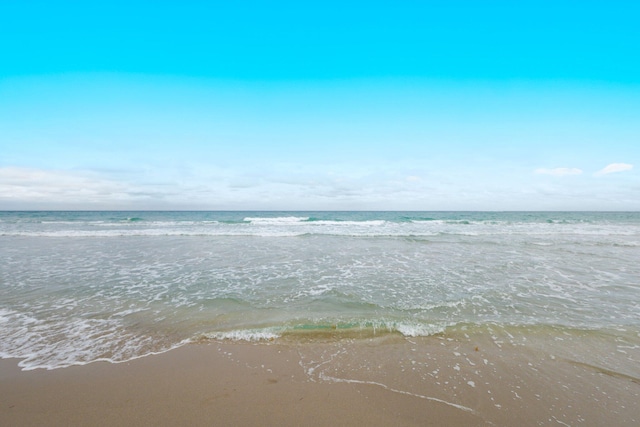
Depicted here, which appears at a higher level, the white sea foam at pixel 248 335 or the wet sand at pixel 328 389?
the white sea foam at pixel 248 335

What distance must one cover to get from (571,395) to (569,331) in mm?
2257

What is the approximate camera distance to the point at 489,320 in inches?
227

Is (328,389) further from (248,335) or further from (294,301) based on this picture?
(294,301)

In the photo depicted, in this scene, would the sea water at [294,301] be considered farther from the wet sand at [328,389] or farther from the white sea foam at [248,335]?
the wet sand at [328,389]

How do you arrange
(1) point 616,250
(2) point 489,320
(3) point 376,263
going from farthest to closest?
1. (1) point 616,250
2. (3) point 376,263
3. (2) point 489,320

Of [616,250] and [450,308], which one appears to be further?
[616,250]


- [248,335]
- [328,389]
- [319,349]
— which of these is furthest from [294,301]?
[328,389]

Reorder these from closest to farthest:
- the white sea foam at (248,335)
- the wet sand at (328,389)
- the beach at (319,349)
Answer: the wet sand at (328,389) → the beach at (319,349) → the white sea foam at (248,335)

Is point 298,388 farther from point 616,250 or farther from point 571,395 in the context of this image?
point 616,250

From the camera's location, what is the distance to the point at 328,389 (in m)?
3.64

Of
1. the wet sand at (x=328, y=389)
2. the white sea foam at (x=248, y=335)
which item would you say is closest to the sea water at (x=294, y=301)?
the white sea foam at (x=248, y=335)

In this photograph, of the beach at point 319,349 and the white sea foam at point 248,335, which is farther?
the white sea foam at point 248,335

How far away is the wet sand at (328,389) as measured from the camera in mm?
3184

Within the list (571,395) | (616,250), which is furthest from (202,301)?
(616,250)
